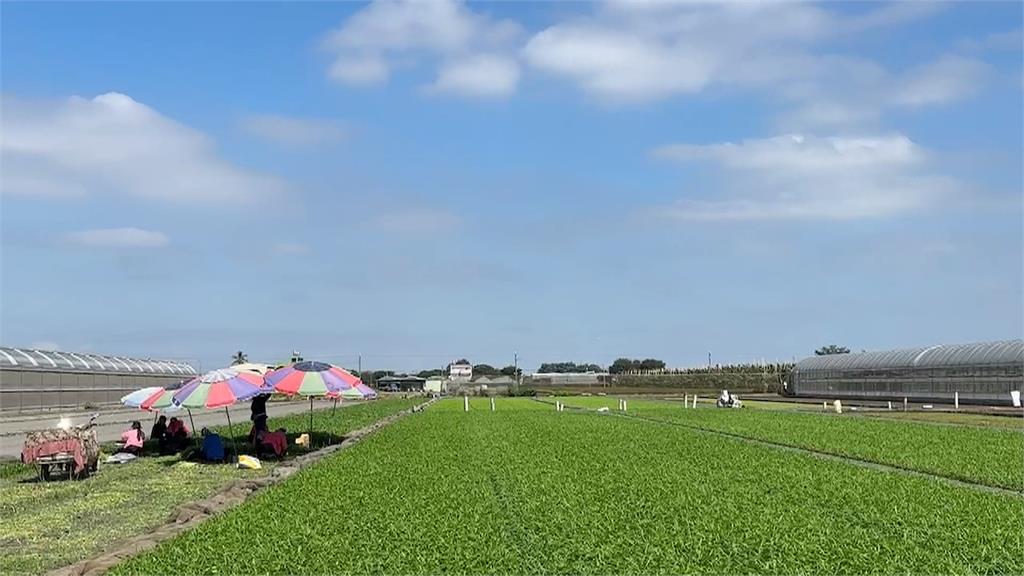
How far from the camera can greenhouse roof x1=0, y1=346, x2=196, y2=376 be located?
154ft

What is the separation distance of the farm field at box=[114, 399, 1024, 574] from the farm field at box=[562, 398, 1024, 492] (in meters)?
1.78

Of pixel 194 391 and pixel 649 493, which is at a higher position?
pixel 194 391

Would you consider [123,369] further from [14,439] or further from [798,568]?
[798,568]

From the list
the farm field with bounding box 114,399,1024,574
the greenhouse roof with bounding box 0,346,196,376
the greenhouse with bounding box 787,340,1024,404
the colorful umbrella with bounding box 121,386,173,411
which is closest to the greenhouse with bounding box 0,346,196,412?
the greenhouse roof with bounding box 0,346,196,376

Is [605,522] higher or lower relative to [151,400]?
lower

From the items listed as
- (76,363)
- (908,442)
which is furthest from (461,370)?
(908,442)

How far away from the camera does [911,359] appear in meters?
61.2

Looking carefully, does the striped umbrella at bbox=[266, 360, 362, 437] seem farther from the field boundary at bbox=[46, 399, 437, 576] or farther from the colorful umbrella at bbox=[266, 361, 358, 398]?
the field boundary at bbox=[46, 399, 437, 576]

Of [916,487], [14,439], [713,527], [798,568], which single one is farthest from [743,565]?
[14,439]

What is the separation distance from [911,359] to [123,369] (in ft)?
164

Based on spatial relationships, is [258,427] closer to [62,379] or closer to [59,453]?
[59,453]

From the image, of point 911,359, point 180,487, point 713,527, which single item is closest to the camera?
point 713,527

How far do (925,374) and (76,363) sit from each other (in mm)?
48824

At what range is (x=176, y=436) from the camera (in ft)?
74.9
